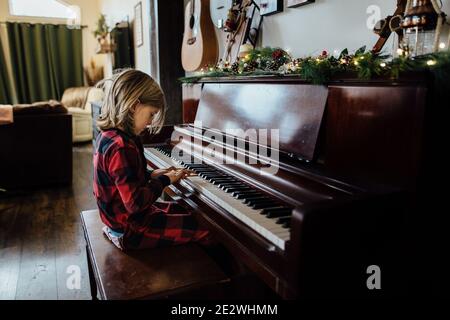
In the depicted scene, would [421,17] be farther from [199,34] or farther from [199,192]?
[199,34]

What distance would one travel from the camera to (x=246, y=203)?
1228 mm

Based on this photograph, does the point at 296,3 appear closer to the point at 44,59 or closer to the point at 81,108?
the point at 81,108

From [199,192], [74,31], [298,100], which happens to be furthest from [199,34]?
[74,31]

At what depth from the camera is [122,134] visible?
1406 mm

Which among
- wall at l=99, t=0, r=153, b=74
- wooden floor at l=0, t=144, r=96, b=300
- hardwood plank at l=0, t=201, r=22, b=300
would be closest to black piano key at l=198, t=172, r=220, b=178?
wooden floor at l=0, t=144, r=96, b=300

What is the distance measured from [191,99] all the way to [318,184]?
1.40 meters

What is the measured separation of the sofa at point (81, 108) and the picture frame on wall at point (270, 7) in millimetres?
4668

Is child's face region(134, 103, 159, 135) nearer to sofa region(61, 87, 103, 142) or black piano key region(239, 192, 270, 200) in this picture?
black piano key region(239, 192, 270, 200)

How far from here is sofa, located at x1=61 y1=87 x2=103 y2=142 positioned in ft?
21.4

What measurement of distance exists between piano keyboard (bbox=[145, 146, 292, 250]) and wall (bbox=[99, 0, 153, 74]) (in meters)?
2.82

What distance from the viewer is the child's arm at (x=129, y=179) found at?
1.35 meters

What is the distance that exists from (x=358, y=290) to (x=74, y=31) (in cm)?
765

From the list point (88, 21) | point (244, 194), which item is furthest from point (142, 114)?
point (88, 21)
